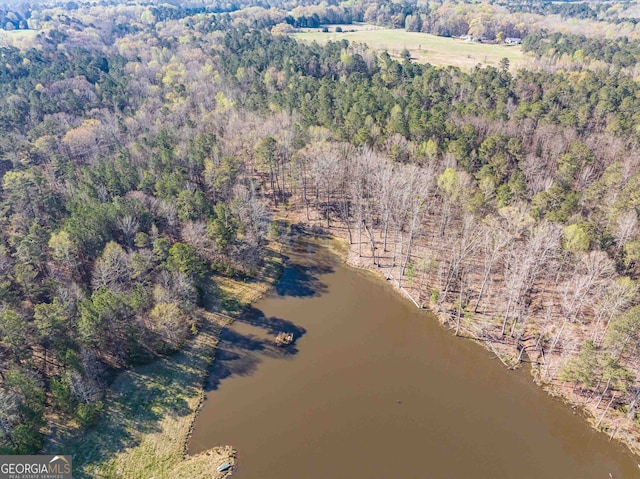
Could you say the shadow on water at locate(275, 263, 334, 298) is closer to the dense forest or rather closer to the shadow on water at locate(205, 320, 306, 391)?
the dense forest

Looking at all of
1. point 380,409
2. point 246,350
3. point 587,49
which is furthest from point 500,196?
point 587,49

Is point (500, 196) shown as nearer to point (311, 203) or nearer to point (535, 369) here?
point (535, 369)

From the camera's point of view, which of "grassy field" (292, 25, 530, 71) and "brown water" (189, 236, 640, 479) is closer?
"brown water" (189, 236, 640, 479)

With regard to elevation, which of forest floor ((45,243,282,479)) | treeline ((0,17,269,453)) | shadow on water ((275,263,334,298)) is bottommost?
forest floor ((45,243,282,479))

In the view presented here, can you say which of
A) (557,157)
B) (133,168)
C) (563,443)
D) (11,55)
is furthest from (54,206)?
(11,55)

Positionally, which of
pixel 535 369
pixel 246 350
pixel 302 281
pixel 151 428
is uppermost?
pixel 535 369

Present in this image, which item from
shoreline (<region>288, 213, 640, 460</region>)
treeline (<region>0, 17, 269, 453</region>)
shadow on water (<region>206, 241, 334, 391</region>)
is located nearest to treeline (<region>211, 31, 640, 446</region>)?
shoreline (<region>288, 213, 640, 460</region>)

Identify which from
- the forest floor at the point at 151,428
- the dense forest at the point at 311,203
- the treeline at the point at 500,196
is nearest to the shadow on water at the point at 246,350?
the forest floor at the point at 151,428

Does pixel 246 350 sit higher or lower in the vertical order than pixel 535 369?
lower

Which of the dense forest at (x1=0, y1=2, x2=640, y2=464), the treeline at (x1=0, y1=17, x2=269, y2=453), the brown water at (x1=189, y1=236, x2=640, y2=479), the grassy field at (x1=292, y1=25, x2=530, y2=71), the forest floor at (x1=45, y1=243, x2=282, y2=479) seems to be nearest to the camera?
the forest floor at (x1=45, y1=243, x2=282, y2=479)
